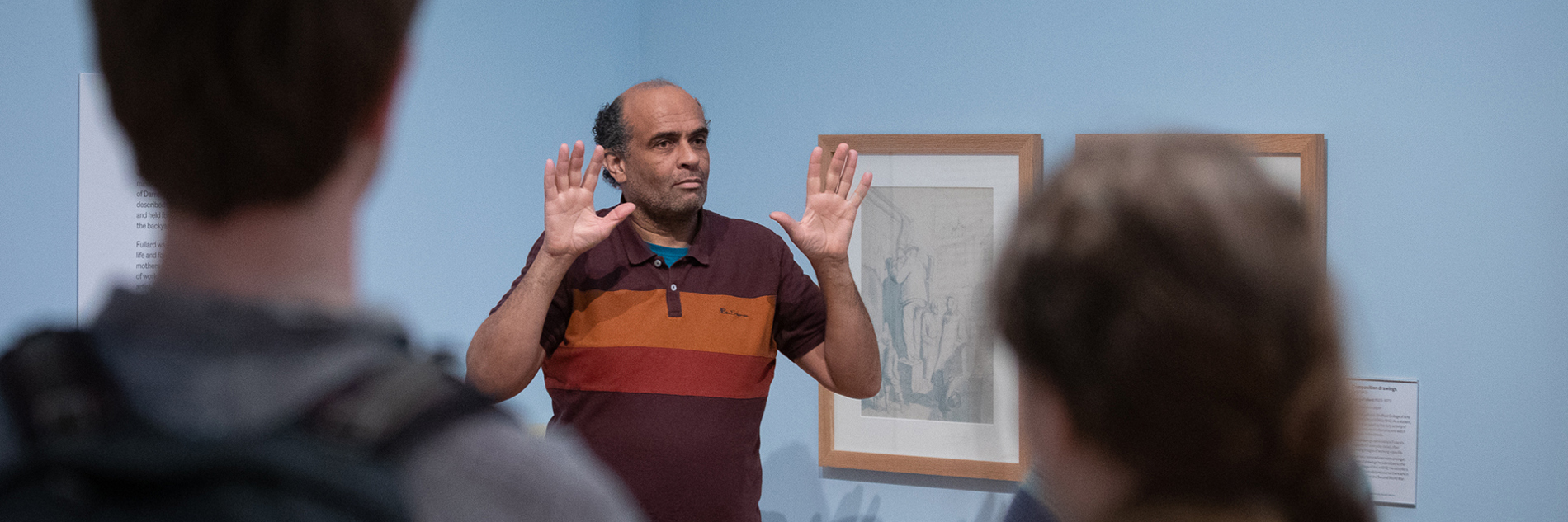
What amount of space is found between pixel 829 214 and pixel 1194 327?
5.12ft

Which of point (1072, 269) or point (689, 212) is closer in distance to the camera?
point (1072, 269)

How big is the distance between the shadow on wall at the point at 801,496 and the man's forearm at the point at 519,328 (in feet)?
3.31

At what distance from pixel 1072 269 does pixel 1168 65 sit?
2117mm

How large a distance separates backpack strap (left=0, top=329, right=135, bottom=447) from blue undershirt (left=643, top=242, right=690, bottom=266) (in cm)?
162

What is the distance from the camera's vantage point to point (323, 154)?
43cm

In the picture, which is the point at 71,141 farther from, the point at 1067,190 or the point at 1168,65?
the point at 1168,65

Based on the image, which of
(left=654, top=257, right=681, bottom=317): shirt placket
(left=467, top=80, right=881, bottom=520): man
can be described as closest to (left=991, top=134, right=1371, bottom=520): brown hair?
(left=467, top=80, right=881, bottom=520): man

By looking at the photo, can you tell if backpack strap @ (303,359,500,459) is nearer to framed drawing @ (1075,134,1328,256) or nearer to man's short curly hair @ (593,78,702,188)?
man's short curly hair @ (593,78,702,188)

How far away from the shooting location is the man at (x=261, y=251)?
1.30 ft

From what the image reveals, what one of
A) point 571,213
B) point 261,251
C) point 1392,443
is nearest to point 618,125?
point 571,213

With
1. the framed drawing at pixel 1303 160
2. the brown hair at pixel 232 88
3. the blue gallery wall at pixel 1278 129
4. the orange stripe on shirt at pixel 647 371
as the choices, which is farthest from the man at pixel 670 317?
the brown hair at pixel 232 88

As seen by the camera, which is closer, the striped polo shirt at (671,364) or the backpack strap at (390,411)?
the backpack strap at (390,411)

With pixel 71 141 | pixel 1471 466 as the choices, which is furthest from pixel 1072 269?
pixel 1471 466

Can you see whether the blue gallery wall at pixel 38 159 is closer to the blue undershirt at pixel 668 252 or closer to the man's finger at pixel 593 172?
the man's finger at pixel 593 172
